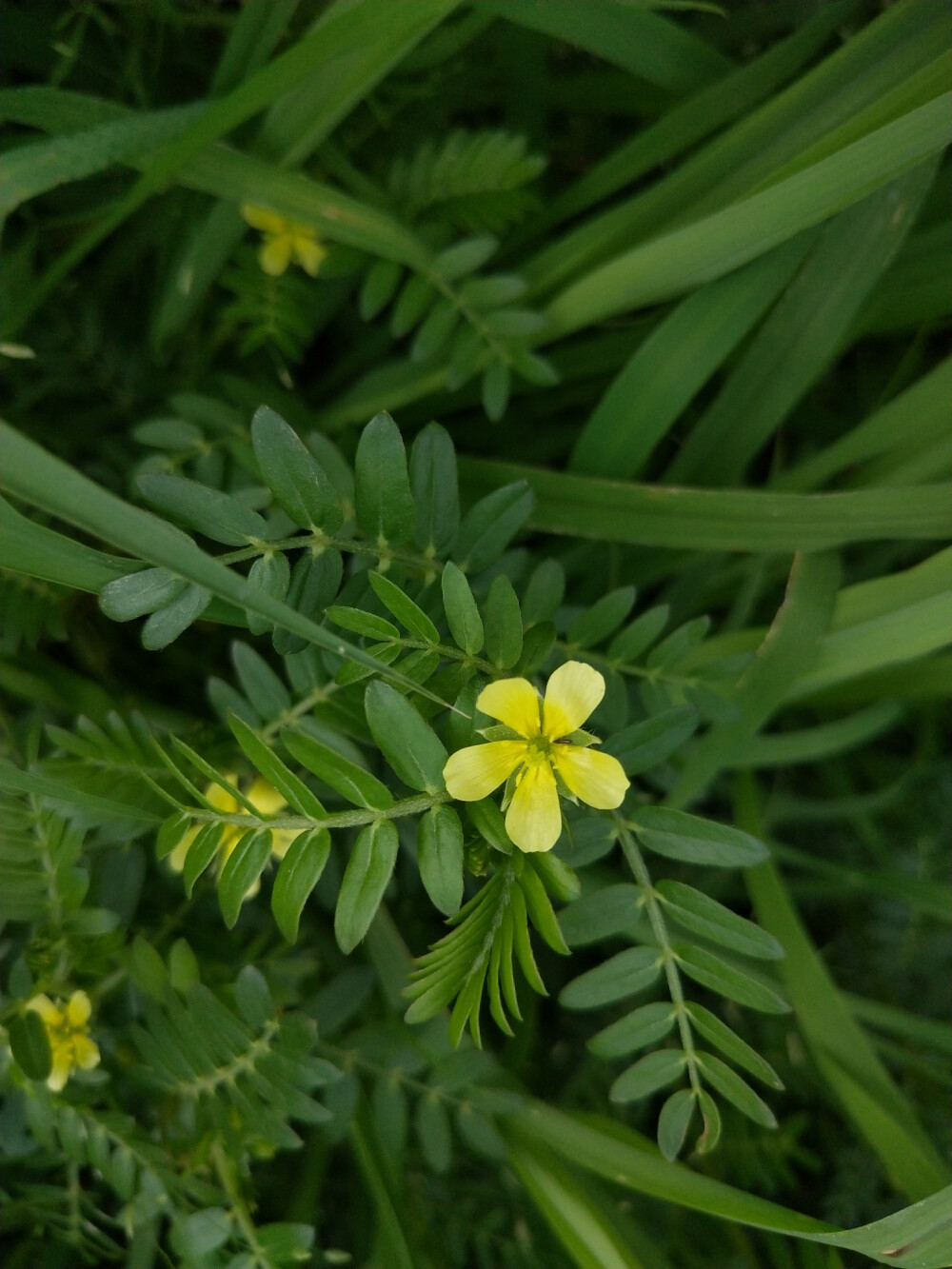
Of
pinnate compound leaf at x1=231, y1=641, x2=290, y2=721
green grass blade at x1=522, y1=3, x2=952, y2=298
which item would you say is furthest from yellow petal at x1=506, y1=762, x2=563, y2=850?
green grass blade at x1=522, y1=3, x2=952, y2=298

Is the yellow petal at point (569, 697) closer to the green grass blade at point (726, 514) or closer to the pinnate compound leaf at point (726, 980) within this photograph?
the pinnate compound leaf at point (726, 980)

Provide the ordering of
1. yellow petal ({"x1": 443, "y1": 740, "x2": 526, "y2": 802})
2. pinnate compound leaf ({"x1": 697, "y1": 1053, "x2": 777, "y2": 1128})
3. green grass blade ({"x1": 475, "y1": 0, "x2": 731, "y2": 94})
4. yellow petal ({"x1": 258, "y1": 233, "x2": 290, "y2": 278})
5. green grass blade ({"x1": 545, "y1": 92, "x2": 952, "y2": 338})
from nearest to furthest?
yellow petal ({"x1": 443, "y1": 740, "x2": 526, "y2": 802}) < pinnate compound leaf ({"x1": 697, "y1": 1053, "x2": 777, "y2": 1128}) < green grass blade ({"x1": 545, "y1": 92, "x2": 952, "y2": 338}) < green grass blade ({"x1": 475, "y1": 0, "x2": 731, "y2": 94}) < yellow petal ({"x1": 258, "y1": 233, "x2": 290, "y2": 278})

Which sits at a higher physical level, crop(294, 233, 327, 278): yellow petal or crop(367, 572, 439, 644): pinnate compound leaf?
crop(294, 233, 327, 278): yellow petal

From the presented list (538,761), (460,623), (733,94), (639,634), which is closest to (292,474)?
(460,623)

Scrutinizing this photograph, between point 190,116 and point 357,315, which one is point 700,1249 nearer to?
point 357,315

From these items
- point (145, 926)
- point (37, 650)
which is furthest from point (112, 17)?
point (145, 926)

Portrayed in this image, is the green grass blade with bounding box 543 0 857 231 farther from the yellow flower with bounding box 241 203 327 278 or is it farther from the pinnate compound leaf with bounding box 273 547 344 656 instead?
the pinnate compound leaf with bounding box 273 547 344 656
